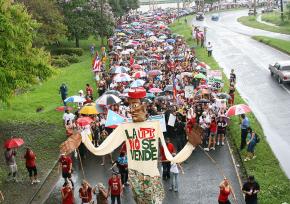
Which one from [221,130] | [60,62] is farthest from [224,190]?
[60,62]

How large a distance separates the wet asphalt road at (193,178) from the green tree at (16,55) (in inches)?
163

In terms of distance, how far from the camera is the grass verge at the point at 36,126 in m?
15.8

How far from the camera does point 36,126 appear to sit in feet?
72.7

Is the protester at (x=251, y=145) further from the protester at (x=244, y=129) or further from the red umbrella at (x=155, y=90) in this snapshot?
the red umbrella at (x=155, y=90)

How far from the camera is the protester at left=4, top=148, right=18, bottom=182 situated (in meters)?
15.6

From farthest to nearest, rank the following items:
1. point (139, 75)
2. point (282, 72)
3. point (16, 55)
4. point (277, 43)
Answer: point (277, 43)
point (282, 72)
point (139, 75)
point (16, 55)

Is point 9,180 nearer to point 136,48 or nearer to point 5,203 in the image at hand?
point 5,203

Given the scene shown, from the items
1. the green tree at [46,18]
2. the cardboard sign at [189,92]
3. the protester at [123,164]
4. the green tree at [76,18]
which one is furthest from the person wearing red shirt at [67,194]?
the green tree at [76,18]

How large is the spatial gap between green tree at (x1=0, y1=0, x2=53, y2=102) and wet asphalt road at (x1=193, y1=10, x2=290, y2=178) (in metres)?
10.5

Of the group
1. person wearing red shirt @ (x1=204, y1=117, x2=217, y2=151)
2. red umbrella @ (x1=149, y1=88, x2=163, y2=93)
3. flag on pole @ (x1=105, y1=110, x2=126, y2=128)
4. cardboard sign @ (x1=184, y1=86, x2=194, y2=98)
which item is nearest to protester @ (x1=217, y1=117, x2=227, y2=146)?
person wearing red shirt @ (x1=204, y1=117, x2=217, y2=151)

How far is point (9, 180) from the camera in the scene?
53.0 ft

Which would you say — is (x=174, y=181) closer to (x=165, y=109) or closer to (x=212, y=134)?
(x=212, y=134)

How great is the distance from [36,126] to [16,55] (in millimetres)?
4914

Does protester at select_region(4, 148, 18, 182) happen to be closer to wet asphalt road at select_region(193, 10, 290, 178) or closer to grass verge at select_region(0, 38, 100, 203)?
grass verge at select_region(0, 38, 100, 203)
